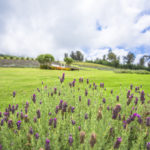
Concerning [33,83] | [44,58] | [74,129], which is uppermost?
[44,58]

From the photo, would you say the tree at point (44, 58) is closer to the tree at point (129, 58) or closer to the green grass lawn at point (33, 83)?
the green grass lawn at point (33, 83)

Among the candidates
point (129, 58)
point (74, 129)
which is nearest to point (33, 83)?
point (74, 129)

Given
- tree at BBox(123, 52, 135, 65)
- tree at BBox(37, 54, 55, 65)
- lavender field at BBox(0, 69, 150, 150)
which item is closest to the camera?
lavender field at BBox(0, 69, 150, 150)

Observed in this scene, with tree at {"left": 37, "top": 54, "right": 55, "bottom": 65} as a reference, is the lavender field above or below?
below

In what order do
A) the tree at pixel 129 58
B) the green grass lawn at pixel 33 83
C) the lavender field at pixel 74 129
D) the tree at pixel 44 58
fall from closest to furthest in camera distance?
the lavender field at pixel 74 129
the green grass lawn at pixel 33 83
the tree at pixel 44 58
the tree at pixel 129 58

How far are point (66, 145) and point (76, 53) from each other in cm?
10329

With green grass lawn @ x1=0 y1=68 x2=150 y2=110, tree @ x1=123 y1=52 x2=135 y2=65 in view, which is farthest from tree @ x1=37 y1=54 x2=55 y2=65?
tree @ x1=123 y1=52 x2=135 y2=65

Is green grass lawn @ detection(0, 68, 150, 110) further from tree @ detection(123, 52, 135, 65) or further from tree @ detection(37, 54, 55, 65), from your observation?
tree @ detection(123, 52, 135, 65)

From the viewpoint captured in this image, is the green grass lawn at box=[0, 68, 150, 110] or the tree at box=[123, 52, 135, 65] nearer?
the green grass lawn at box=[0, 68, 150, 110]

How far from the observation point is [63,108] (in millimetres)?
1916

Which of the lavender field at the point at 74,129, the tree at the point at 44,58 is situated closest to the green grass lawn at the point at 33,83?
the lavender field at the point at 74,129

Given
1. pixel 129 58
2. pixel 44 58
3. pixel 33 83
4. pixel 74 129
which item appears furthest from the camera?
pixel 129 58

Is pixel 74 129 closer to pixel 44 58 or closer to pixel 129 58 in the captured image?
pixel 44 58

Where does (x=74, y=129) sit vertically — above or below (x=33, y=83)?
above
